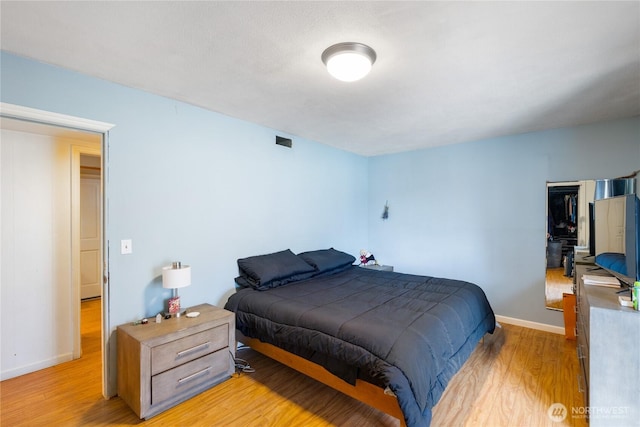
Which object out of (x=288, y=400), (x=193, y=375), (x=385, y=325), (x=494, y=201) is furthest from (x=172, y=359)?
(x=494, y=201)

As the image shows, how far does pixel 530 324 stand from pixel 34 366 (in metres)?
5.32

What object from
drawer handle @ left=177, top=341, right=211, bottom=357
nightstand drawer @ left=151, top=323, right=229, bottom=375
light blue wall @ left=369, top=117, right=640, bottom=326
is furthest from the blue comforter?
light blue wall @ left=369, top=117, right=640, bottom=326

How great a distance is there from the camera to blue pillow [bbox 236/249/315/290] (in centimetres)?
293

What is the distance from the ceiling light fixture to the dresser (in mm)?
2101

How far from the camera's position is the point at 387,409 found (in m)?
1.77

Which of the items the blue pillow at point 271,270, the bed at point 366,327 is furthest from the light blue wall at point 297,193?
the bed at point 366,327

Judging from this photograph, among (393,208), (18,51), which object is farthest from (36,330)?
(393,208)

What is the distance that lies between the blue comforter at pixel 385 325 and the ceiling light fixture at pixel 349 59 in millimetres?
1713

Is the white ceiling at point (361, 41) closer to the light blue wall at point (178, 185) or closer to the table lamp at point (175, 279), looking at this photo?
the light blue wall at point (178, 185)

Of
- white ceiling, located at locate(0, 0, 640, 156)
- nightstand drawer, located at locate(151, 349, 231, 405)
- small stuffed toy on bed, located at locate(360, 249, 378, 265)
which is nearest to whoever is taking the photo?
white ceiling, located at locate(0, 0, 640, 156)

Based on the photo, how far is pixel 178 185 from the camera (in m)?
2.64

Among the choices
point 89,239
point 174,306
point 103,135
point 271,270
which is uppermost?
point 103,135

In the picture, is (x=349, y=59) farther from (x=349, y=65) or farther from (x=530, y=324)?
(x=530, y=324)

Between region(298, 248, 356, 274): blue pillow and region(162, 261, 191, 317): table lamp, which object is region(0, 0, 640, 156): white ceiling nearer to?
region(162, 261, 191, 317): table lamp
